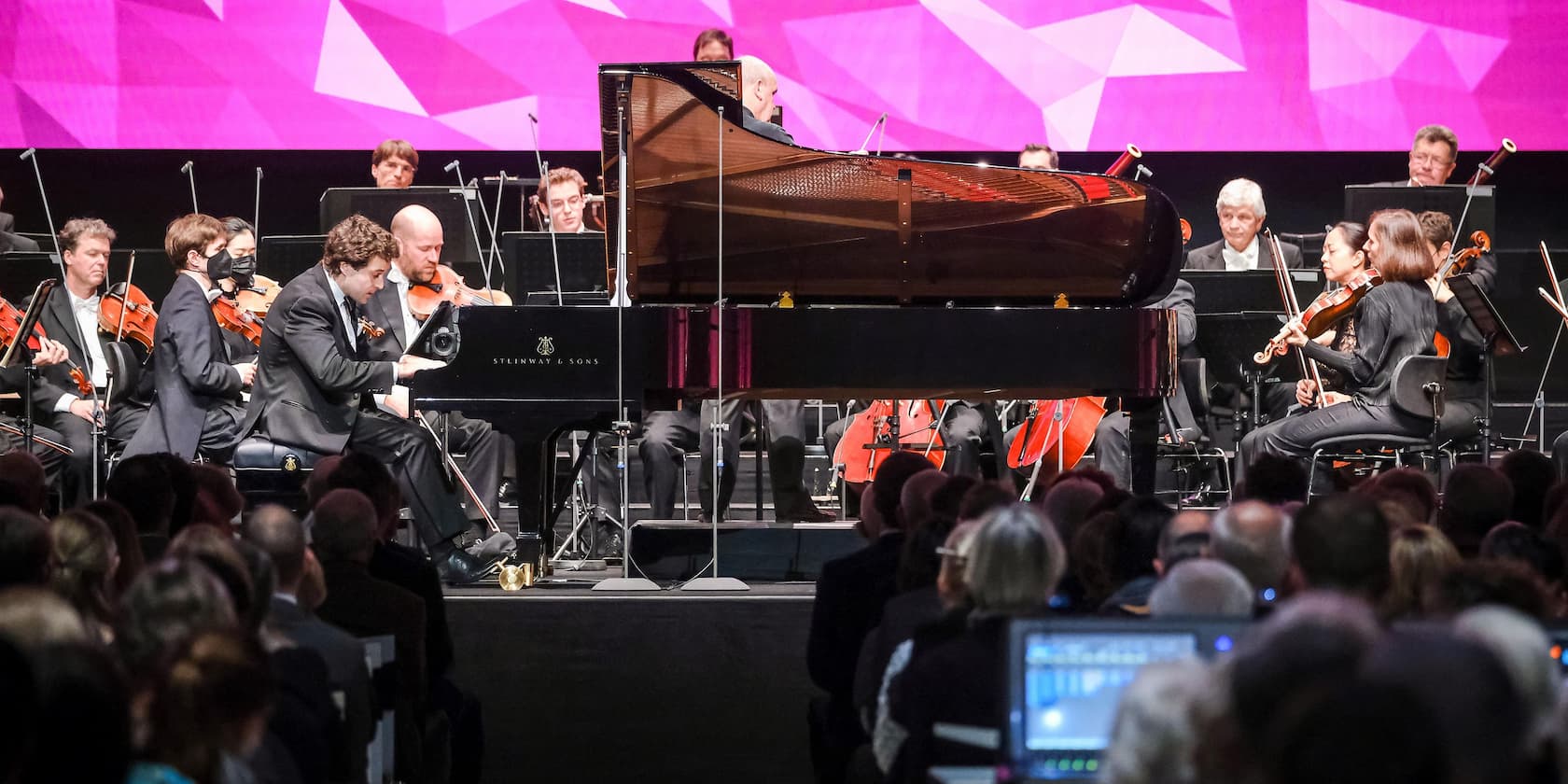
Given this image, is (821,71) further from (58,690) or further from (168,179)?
(58,690)

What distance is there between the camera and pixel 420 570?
479 cm

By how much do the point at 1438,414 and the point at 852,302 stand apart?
2.79 m

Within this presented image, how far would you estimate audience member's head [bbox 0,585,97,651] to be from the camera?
257 centimetres

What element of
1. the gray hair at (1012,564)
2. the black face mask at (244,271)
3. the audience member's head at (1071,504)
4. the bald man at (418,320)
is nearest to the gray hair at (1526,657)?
the gray hair at (1012,564)

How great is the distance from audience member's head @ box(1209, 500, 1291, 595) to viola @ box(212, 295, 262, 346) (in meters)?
6.04

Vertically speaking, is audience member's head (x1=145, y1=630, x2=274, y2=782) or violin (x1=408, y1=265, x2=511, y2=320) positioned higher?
violin (x1=408, y1=265, x2=511, y2=320)

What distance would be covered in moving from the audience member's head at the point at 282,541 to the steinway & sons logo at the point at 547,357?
8.78 ft

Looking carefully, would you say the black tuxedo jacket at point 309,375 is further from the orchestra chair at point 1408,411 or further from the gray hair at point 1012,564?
the gray hair at point 1012,564

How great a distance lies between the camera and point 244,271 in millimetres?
8562

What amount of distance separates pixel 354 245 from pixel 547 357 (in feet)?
4.74

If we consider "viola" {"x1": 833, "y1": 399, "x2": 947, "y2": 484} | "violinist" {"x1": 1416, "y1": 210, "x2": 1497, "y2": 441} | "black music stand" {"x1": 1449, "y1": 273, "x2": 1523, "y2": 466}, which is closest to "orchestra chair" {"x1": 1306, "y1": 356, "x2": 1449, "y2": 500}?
"violinist" {"x1": 1416, "y1": 210, "x2": 1497, "y2": 441}

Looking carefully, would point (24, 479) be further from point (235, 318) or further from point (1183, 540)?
point (235, 318)

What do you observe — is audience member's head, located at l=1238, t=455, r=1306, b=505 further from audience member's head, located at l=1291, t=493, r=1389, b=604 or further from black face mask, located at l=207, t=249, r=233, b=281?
black face mask, located at l=207, t=249, r=233, b=281

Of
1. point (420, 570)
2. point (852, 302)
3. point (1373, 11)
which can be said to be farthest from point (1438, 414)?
point (420, 570)
